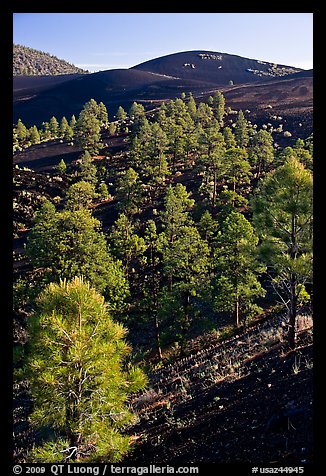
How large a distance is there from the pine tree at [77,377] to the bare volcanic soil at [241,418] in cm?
170

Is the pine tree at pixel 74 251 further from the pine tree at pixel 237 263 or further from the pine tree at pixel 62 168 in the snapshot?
the pine tree at pixel 62 168

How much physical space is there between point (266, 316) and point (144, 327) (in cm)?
889

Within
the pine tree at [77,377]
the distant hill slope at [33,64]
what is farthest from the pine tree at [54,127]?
the distant hill slope at [33,64]

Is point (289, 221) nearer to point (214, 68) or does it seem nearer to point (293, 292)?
point (293, 292)

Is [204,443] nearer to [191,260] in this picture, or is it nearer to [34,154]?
[191,260]

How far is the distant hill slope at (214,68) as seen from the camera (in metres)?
133

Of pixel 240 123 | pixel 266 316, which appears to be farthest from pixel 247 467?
pixel 240 123

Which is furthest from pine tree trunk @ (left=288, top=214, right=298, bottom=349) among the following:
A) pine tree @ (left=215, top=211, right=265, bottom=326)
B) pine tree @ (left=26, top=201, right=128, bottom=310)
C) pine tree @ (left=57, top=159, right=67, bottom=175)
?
pine tree @ (left=57, top=159, right=67, bottom=175)

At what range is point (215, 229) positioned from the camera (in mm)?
31281

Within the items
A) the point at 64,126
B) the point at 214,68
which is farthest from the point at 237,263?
the point at 214,68

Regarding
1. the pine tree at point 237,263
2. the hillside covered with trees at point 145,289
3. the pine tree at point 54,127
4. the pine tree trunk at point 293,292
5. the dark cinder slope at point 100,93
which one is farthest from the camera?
the dark cinder slope at point 100,93

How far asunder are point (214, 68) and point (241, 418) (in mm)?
150430

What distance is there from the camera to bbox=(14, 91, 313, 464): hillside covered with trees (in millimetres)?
7605

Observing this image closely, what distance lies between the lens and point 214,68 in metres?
141
